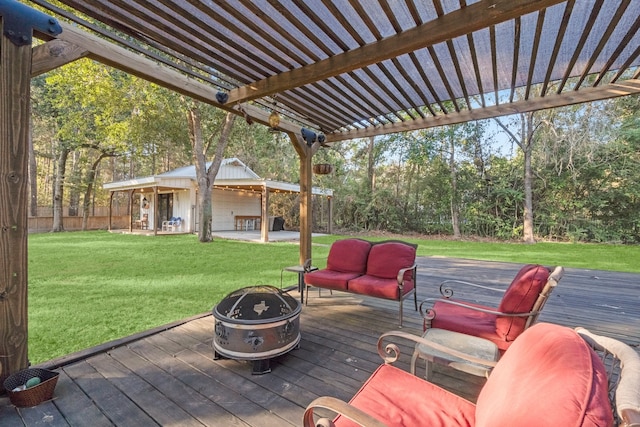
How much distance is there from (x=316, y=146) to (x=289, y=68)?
7.56 ft

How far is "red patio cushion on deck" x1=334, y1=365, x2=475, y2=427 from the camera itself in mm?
1389

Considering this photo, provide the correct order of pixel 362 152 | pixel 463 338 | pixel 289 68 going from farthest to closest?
pixel 362 152 < pixel 289 68 < pixel 463 338

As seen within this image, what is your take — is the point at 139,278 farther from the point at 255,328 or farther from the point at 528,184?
the point at 528,184

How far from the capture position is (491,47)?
2596mm

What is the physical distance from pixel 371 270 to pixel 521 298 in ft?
6.48

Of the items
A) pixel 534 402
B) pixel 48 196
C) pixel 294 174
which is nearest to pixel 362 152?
pixel 294 174

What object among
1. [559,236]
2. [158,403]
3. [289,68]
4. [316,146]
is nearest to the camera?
[158,403]

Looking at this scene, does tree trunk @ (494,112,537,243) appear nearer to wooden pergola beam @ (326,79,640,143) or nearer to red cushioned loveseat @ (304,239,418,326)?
wooden pergola beam @ (326,79,640,143)

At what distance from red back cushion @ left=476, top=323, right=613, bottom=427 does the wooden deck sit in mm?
1214

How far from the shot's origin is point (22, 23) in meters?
2.07

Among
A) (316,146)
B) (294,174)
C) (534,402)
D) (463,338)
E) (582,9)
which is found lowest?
(463,338)

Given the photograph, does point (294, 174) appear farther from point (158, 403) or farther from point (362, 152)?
point (158, 403)

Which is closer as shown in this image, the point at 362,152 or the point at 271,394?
the point at 271,394

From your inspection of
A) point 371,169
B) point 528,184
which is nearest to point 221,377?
point 528,184
